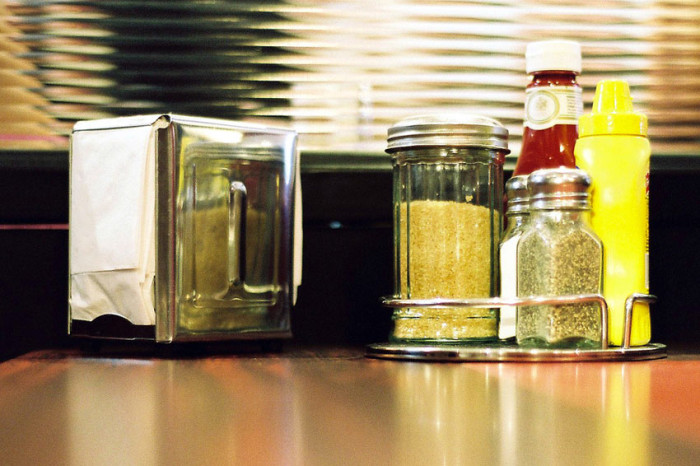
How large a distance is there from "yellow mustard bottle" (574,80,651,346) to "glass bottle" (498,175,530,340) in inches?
2.9

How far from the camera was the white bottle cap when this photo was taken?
3.13 ft

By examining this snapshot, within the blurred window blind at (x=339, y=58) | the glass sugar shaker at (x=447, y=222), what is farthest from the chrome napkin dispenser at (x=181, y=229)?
the blurred window blind at (x=339, y=58)

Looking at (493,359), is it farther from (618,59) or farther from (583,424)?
(618,59)

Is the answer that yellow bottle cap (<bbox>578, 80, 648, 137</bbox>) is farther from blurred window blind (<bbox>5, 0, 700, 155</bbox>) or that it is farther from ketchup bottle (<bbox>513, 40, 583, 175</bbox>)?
blurred window blind (<bbox>5, 0, 700, 155</bbox>)

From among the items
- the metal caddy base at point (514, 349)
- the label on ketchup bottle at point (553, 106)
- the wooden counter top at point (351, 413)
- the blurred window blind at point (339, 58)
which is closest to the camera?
the wooden counter top at point (351, 413)

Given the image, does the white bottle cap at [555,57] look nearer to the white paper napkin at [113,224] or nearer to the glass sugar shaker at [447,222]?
the glass sugar shaker at [447,222]

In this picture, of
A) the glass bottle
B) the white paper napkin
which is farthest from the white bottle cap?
the white paper napkin

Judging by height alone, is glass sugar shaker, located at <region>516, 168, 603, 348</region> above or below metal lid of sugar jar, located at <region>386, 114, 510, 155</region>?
below

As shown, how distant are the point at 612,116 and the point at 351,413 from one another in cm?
49

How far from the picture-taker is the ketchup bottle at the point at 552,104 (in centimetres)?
96

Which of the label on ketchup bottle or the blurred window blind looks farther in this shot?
the blurred window blind

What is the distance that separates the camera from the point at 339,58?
4.20 ft

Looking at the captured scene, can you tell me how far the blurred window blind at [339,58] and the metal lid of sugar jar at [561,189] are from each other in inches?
15.9

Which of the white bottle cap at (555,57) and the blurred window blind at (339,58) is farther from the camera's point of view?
the blurred window blind at (339,58)
